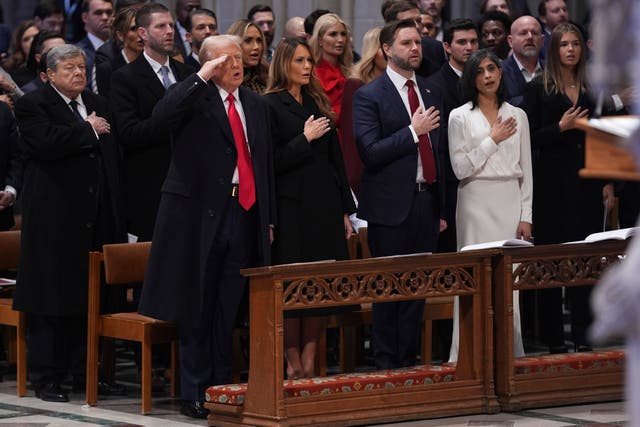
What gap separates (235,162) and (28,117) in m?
1.34

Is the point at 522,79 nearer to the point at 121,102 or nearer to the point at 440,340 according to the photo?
the point at 440,340

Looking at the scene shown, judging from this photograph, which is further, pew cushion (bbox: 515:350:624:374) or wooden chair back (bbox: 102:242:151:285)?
wooden chair back (bbox: 102:242:151:285)

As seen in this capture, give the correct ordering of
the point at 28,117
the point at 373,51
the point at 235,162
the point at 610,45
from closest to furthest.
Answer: the point at 610,45, the point at 235,162, the point at 28,117, the point at 373,51

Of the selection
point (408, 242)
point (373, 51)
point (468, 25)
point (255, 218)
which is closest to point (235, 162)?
point (255, 218)

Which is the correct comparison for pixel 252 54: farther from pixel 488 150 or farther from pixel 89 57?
pixel 89 57

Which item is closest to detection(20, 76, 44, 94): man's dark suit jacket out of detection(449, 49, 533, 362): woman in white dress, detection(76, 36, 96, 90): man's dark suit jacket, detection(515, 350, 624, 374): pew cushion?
detection(76, 36, 96, 90): man's dark suit jacket

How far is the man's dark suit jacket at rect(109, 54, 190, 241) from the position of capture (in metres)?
7.07

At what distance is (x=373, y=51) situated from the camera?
812 cm

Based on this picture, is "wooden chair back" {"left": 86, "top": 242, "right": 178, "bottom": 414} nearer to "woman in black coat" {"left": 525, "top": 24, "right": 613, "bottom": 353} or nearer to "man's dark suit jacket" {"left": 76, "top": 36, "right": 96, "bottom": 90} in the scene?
"man's dark suit jacket" {"left": 76, "top": 36, "right": 96, "bottom": 90}

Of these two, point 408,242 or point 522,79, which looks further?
point 522,79

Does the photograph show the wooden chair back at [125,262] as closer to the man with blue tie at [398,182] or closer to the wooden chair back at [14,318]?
the wooden chair back at [14,318]

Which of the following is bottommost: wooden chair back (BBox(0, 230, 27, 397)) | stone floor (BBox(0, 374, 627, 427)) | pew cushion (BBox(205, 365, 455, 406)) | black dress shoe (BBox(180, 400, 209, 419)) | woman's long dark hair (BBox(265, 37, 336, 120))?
stone floor (BBox(0, 374, 627, 427))

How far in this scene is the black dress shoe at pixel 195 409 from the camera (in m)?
6.28

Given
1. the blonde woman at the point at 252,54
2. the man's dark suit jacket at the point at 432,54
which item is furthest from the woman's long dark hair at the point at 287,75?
the man's dark suit jacket at the point at 432,54
